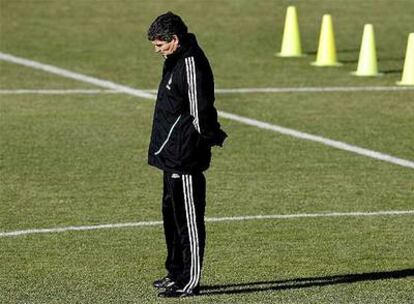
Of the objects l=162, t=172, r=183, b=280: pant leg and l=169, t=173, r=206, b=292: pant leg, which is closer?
l=169, t=173, r=206, b=292: pant leg

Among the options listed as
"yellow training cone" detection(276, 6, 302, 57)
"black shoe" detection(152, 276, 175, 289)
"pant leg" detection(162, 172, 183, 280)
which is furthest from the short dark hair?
"yellow training cone" detection(276, 6, 302, 57)

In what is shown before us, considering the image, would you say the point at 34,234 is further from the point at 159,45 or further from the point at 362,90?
the point at 362,90

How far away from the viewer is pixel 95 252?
13000mm

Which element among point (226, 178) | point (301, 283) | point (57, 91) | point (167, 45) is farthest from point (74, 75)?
point (167, 45)

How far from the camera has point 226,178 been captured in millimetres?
16656

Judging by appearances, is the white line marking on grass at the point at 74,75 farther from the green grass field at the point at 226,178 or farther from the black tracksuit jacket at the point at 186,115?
the black tracksuit jacket at the point at 186,115

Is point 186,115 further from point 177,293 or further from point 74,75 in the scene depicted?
point 74,75

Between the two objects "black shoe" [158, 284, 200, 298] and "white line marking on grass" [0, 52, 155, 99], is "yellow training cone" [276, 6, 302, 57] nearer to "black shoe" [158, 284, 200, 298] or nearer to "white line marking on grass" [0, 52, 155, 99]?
"white line marking on grass" [0, 52, 155, 99]

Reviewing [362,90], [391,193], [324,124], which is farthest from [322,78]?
[391,193]

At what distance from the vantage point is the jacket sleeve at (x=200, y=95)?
11.0 m

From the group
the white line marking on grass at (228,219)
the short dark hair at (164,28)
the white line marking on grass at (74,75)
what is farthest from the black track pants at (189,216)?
the white line marking on grass at (74,75)

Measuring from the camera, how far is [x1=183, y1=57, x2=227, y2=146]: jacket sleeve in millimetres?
11023

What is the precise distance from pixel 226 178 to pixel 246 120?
161 inches

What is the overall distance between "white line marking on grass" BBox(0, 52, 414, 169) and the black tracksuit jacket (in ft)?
21.5
